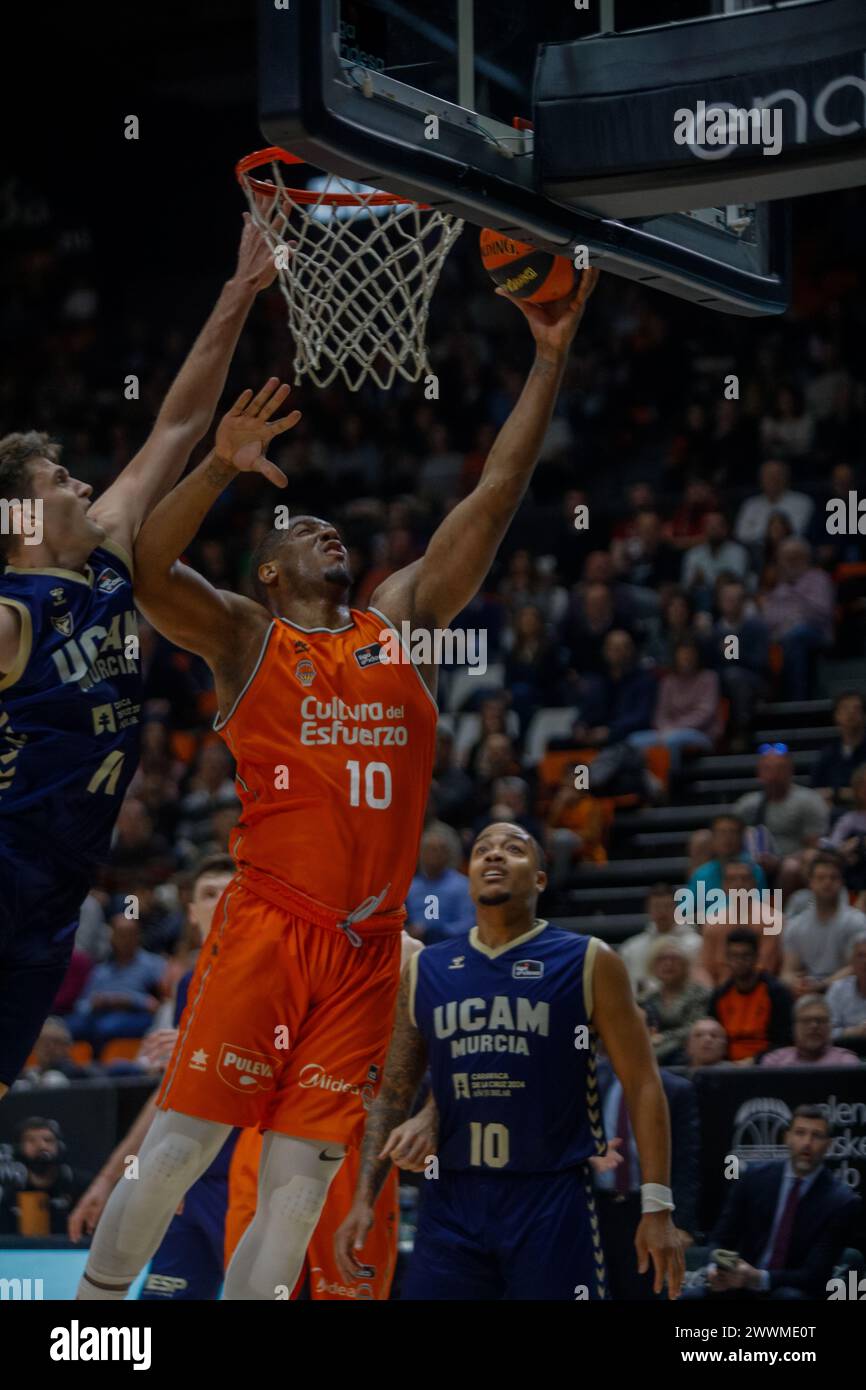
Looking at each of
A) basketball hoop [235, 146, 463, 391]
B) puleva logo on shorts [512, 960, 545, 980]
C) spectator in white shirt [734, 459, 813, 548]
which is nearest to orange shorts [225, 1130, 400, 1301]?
puleva logo on shorts [512, 960, 545, 980]

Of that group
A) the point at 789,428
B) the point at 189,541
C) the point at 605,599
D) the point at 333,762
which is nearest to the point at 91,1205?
the point at 333,762

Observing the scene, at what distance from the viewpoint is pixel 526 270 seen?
542cm

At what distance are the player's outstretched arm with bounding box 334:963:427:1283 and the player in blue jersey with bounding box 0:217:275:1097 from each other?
1.12 meters

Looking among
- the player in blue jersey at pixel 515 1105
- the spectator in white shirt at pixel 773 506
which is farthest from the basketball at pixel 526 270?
the spectator in white shirt at pixel 773 506

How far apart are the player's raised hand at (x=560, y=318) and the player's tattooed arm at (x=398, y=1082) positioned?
2.09 meters

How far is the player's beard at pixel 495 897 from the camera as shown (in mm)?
6047

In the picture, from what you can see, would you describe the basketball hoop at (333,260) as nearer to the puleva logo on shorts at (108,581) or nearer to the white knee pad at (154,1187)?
the puleva logo on shorts at (108,581)

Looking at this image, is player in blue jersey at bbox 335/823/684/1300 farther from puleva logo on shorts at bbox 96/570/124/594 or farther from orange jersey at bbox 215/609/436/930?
puleva logo on shorts at bbox 96/570/124/594

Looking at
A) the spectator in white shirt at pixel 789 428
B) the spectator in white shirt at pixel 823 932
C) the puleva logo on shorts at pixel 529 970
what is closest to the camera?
the puleva logo on shorts at pixel 529 970

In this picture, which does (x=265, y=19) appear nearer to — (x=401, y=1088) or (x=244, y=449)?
(x=244, y=449)

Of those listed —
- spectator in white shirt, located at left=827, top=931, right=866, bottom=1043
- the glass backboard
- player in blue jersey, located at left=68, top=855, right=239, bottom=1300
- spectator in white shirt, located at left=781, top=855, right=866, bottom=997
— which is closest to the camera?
the glass backboard

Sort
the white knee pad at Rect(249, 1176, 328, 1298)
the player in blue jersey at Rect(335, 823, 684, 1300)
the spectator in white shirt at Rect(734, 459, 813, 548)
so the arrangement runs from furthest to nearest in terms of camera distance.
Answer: the spectator in white shirt at Rect(734, 459, 813, 548), the player in blue jersey at Rect(335, 823, 684, 1300), the white knee pad at Rect(249, 1176, 328, 1298)

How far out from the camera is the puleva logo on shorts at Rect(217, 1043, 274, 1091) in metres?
5.09
